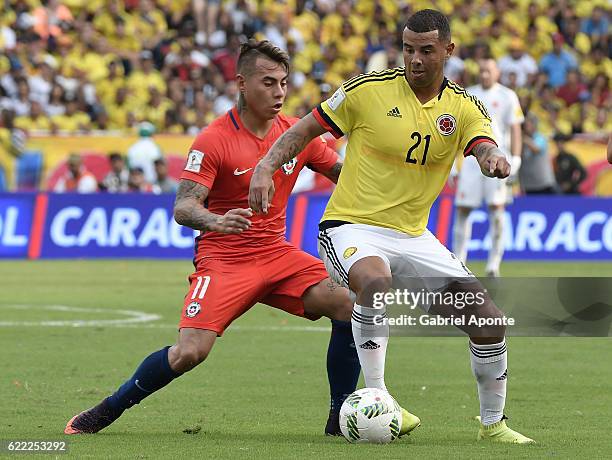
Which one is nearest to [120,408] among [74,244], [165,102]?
[74,244]

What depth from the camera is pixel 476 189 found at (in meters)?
16.7

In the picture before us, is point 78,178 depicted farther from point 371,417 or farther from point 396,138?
point 371,417

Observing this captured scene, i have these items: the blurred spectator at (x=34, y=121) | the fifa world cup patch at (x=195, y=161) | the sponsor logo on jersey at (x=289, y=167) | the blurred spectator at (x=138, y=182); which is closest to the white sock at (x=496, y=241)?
the blurred spectator at (x=138, y=182)

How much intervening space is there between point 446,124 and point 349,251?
830 millimetres

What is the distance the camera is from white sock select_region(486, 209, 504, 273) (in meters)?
16.7

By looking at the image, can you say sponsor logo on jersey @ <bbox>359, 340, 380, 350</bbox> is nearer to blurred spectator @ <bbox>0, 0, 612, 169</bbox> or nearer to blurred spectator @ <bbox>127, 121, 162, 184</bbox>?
blurred spectator @ <bbox>127, 121, 162, 184</bbox>

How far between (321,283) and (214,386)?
1.93 metres

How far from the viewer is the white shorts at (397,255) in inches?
280

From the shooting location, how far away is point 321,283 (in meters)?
7.66

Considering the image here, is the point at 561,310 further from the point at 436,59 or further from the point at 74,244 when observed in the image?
the point at 74,244

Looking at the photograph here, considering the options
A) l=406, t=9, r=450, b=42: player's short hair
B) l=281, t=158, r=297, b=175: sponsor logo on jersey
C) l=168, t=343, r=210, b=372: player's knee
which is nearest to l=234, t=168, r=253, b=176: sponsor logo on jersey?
l=281, t=158, r=297, b=175: sponsor logo on jersey

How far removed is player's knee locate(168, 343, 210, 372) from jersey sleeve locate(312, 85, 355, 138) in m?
1.33

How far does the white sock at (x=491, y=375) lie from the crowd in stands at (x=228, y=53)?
676 inches

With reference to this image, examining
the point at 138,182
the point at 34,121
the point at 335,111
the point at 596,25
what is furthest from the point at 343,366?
the point at 596,25
